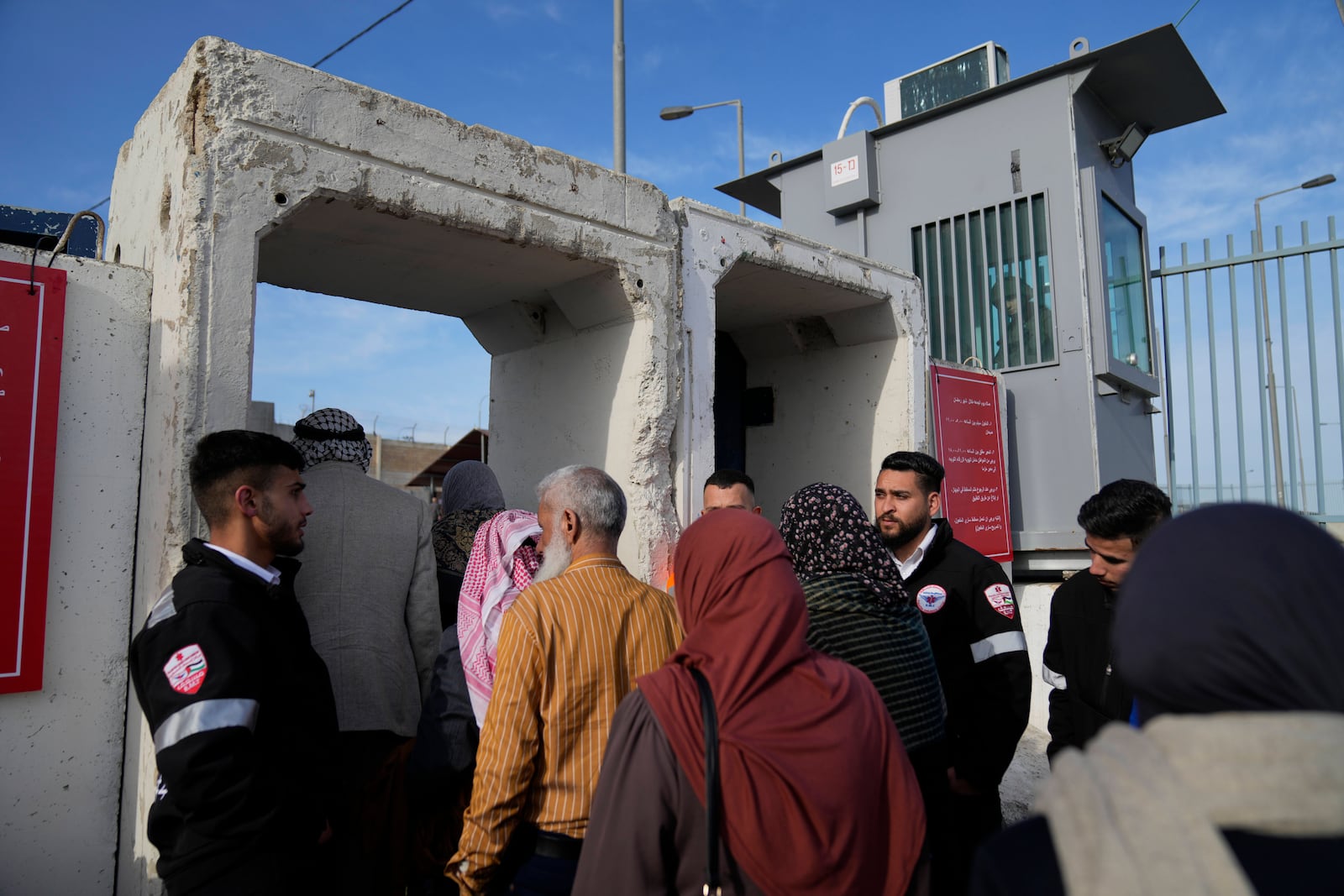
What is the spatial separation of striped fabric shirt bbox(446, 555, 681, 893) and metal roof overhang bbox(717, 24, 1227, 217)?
549cm

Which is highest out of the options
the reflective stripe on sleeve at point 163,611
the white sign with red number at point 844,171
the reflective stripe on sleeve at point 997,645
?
the white sign with red number at point 844,171

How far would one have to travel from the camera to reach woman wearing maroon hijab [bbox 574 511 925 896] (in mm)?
1353

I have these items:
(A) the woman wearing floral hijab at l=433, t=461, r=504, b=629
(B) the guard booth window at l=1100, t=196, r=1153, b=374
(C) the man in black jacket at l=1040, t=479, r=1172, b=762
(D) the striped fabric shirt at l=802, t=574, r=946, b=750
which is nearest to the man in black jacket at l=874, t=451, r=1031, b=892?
(C) the man in black jacket at l=1040, t=479, r=1172, b=762

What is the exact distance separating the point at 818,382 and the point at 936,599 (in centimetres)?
256

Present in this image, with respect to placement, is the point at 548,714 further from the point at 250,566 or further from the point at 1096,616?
the point at 1096,616

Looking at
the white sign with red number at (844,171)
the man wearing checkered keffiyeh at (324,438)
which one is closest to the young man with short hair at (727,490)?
the man wearing checkered keffiyeh at (324,438)

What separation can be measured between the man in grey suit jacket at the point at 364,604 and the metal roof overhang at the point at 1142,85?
17.4ft

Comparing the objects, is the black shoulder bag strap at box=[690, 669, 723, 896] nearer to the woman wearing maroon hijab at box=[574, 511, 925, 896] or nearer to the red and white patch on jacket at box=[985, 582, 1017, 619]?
the woman wearing maroon hijab at box=[574, 511, 925, 896]

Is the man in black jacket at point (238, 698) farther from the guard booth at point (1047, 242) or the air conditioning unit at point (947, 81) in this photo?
the air conditioning unit at point (947, 81)

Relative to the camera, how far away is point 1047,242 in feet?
19.0

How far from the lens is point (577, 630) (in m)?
1.84

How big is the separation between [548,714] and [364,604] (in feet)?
3.11

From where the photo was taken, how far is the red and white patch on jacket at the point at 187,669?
1646mm

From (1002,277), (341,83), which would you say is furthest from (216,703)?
(1002,277)
